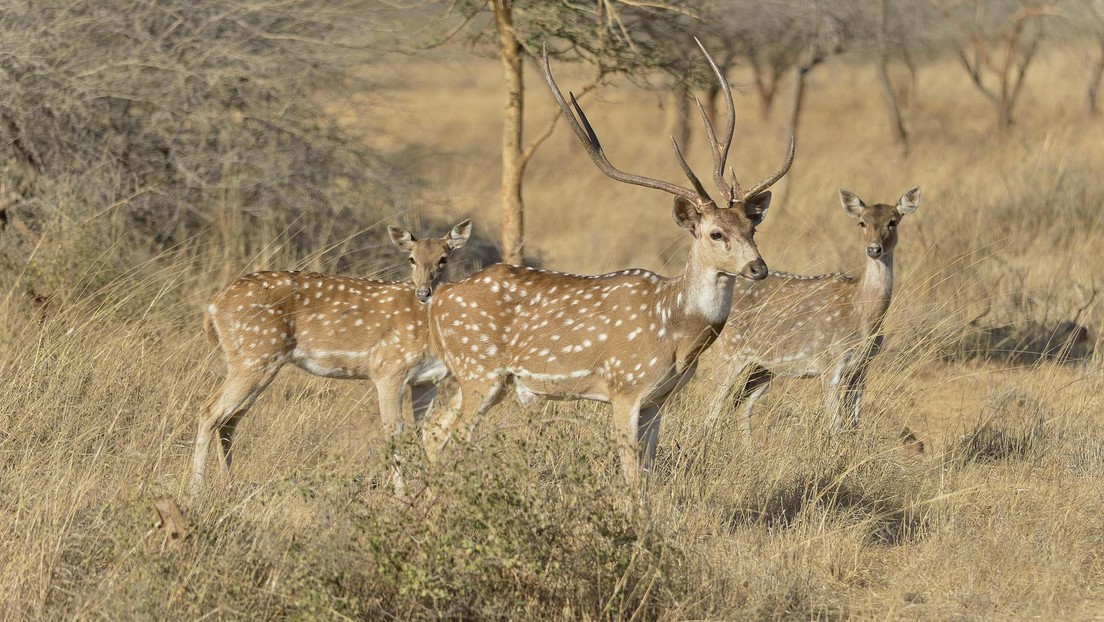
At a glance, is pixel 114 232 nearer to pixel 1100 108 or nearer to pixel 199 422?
pixel 199 422

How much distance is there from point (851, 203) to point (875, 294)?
797mm

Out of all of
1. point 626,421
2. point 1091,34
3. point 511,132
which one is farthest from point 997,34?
point 626,421

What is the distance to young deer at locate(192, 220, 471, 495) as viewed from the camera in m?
7.01

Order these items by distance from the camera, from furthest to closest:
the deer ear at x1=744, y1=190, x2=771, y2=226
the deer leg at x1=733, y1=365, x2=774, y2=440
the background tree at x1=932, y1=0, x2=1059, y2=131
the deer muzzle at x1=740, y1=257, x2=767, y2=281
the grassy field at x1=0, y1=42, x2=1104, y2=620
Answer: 1. the background tree at x1=932, y1=0, x2=1059, y2=131
2. the deer leg at x1=733, y1=365, x2=774, y2=440
3. the deer ear at x1=744, y1=190, x2=771, y2=226
4. the deer muzzle at x1=740, y1=257, x2=767, y2=281
5. the grassy field at x1=0, y1=42, x2=1104, y2=620

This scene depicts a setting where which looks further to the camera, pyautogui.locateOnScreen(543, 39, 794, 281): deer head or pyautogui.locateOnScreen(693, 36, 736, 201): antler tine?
pyautogui.locateOnScreen(693, 36, 736, 201): antler tine

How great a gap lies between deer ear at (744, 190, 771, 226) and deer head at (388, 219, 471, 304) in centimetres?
191

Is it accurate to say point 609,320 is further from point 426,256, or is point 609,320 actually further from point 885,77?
point 885,77

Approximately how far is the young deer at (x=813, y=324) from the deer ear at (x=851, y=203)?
219mm

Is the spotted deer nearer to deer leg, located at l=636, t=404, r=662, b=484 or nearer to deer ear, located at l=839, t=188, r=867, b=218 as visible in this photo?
deer leg, located at l=636, t=404, r=662, b=484

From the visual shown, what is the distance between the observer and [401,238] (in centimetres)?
812

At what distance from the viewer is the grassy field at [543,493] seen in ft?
15.9

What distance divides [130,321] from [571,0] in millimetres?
3890

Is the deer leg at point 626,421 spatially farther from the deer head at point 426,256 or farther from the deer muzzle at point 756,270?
the deer head at point 426,256

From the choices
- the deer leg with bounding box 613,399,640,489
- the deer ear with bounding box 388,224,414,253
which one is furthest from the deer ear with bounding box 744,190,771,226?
the deer ear with bounding box 388,224,414,253
